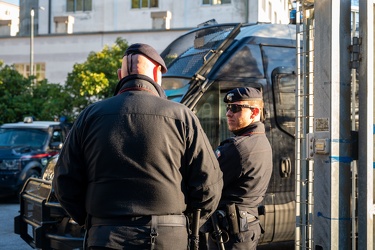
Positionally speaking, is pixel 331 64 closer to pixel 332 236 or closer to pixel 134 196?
pixel 332 236

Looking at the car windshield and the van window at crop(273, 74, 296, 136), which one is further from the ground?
the van window at crop(273, 74, 296, 136)

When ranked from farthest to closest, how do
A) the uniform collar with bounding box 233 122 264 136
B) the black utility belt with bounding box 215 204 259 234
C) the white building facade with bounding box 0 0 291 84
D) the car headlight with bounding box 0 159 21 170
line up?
the white building facade with bounding box 0 0 291 84, the car headlight with bounding box 0 159 21 170, the uniform collar with bounding box 233 122 264 136, the black utility belt with bounding box 215 204 259 234

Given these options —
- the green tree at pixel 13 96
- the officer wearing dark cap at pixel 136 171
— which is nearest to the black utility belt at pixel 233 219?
the officer wearing dark cap at pixel 136 171

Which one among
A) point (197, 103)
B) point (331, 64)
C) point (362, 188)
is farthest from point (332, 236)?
point (197, 103)

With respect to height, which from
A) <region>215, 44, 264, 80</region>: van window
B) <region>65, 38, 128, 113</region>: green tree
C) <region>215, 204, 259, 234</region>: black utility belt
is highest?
<region>65, 38, 128, 113</region>: green tree

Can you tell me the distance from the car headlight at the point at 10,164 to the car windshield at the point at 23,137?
647mm

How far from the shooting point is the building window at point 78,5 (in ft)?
139

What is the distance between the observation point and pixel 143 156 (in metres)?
3.41

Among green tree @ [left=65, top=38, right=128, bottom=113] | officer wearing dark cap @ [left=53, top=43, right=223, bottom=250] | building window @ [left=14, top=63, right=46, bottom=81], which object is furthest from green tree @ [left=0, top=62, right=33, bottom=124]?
officer wearing dark cap @ [left=53, top=43, right=223, bottom=250]

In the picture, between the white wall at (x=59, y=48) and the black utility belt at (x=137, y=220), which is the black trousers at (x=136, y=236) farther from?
the white wall at (x=59, y=48)

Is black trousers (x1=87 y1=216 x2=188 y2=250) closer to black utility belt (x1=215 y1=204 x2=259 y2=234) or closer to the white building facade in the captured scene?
black utility belt (x1=215 y1=204 x2=259 y2=234)

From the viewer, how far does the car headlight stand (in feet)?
44.8

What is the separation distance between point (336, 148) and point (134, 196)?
106cm

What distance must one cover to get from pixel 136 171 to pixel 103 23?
3909cm
